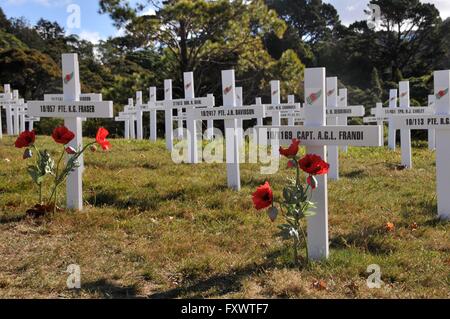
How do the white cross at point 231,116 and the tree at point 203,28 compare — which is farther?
the tree at point 203,28

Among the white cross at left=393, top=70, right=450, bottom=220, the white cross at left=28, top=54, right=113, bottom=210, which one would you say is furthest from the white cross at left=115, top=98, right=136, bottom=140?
the white cross at left=393, top=70, right=450, bottom=220

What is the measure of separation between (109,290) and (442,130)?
4210 mm

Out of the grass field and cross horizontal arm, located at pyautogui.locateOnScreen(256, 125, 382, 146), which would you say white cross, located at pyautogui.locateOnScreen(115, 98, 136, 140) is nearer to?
the grass field

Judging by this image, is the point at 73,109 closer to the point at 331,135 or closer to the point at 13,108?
the point at 331,135

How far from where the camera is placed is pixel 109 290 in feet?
13.0

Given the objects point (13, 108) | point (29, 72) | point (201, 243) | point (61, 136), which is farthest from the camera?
point (29, 72)

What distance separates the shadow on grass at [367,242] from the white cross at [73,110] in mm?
2856

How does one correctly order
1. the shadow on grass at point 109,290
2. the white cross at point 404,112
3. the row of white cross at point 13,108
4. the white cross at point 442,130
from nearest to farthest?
1. the shadow on grass at point 109,290
2. the white cross at point 442,130
3. the white cross at point 404,112
4. the row of white cross at point 13,108

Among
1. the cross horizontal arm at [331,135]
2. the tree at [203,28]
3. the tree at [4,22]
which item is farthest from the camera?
the tree at [4,22]

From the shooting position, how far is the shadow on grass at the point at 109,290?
3846 millimetres

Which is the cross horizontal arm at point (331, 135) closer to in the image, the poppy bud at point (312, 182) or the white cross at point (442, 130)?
the poppy bud at point (312, 182)

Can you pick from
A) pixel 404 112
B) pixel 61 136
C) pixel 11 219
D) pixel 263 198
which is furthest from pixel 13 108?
pixel 263 198

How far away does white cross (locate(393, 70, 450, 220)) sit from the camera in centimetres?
603

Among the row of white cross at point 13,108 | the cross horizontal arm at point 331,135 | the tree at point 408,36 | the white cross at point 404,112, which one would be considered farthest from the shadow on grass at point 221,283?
the tree at point 408,36
